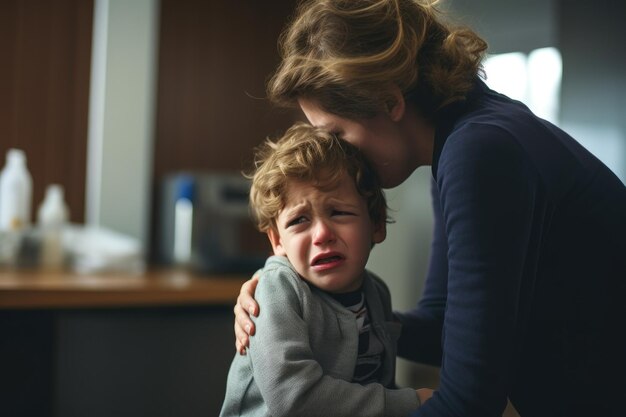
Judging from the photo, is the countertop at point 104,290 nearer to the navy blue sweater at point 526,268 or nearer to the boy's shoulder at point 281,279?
the boy's shoulder at point 281,279

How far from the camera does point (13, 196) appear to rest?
7.84ft

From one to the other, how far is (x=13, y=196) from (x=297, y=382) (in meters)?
1.81

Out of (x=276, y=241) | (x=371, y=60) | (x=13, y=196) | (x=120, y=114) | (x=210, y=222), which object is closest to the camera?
(x=371, y=60)

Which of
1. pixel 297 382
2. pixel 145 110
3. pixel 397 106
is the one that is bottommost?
pixel 297 382

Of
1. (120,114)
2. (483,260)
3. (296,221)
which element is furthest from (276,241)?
(120,114)

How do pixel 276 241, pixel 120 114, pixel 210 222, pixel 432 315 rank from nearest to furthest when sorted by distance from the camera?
pixel 276 241 < pixel 432 315 < pixel 210 222 < pixel 120 114

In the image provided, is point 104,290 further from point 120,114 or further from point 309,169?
point 120,114

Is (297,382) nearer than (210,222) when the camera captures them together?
Yes

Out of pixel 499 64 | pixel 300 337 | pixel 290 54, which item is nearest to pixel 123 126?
pixel 499 64

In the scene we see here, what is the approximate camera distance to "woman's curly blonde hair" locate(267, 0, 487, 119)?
0.96 metres

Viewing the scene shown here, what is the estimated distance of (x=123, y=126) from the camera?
3.12 metres

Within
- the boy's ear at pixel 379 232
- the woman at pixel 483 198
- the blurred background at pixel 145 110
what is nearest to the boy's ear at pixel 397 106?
the woman at pixel 483 198

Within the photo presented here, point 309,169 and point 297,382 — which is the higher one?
point 309,169

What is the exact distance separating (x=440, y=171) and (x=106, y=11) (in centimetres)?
254
